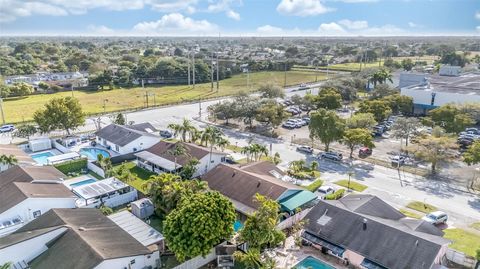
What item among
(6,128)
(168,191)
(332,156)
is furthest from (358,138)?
(6,128)

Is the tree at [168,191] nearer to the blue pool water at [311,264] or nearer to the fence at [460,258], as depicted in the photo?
the blue pool water at [311,264]

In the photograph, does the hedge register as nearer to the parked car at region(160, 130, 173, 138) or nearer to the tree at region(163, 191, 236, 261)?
the parked car at region(160, 130, 173, 138)

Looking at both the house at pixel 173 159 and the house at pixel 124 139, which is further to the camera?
the house at pixel 124 139

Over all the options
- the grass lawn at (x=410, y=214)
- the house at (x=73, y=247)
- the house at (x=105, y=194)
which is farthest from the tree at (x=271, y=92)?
the house at (x=73, y=247)

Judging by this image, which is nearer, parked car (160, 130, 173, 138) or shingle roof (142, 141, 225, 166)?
shingle roof (142, 141, 225, 166)

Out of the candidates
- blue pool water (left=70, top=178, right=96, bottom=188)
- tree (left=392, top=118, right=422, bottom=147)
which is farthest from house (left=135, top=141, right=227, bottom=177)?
tree (left=392, top=118, right=422, bottom=147)

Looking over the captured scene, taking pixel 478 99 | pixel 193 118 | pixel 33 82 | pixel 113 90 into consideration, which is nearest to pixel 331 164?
pixel 193 118

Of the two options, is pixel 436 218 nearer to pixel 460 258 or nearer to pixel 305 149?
pixel 460 258
